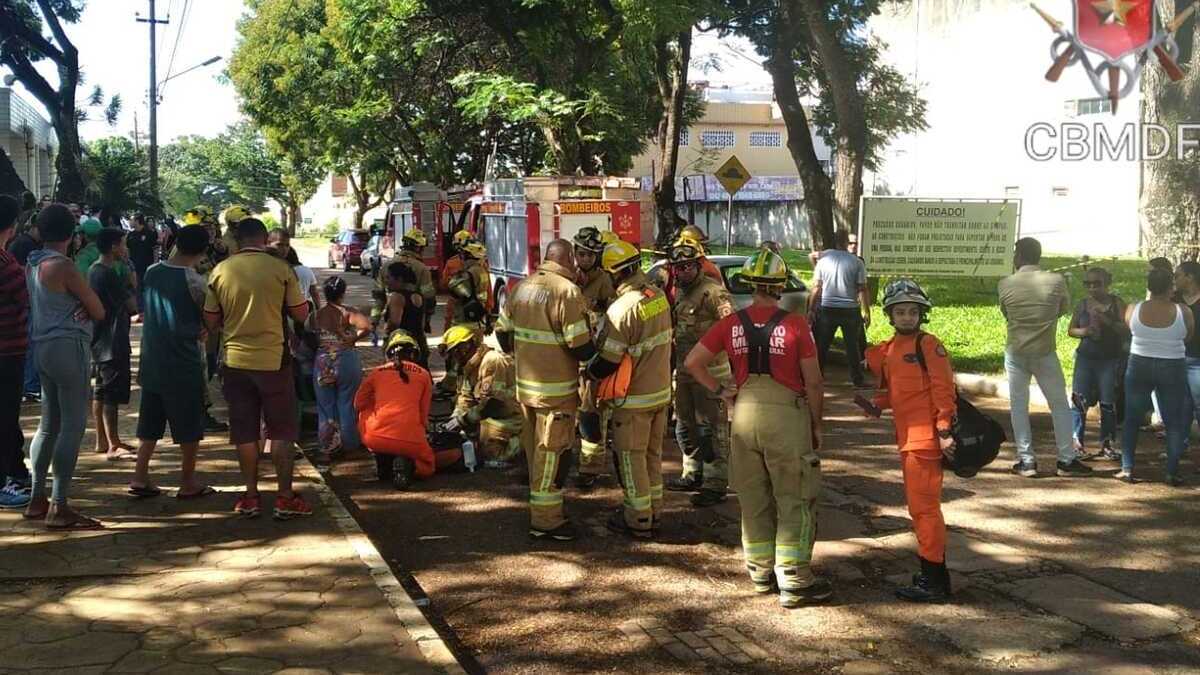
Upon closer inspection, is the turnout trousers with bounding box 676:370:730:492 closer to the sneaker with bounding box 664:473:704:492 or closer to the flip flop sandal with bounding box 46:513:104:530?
the sneaker with bounding box 664:473:704:492

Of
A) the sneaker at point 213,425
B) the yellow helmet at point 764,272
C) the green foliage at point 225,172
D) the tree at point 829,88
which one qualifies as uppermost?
the green foliage at point 225,172

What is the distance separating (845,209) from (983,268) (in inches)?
146

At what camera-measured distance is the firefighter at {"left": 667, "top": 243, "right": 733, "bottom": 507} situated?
7477mm

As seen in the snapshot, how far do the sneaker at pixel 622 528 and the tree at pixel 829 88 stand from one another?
8.51 m

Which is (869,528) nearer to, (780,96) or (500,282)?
(780,96)

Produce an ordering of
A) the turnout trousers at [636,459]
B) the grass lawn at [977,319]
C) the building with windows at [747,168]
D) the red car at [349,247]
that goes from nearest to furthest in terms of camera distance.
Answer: the turnout trousers at [636,459] < the grass lawn at [977,319] < the red car at [349,247] < the building with windows at [747,168]

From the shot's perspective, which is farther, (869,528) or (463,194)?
(463,194)

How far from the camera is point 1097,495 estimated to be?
7684mm

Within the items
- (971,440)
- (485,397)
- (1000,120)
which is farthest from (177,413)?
(1000,120)

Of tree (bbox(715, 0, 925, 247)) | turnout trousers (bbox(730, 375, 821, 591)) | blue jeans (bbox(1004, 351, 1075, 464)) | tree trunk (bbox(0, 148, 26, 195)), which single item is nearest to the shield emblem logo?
tree (bbox(715, 0, 925, 247))

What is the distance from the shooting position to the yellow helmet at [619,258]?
6.71m

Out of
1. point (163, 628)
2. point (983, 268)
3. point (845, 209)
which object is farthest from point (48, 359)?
point (845, 209)

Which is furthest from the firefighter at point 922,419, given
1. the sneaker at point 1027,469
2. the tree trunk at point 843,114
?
the tree trunk at point 843,114

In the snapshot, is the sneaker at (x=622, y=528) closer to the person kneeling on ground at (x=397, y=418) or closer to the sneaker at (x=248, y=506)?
the person kneeling on ground at (x=397, y=418)
